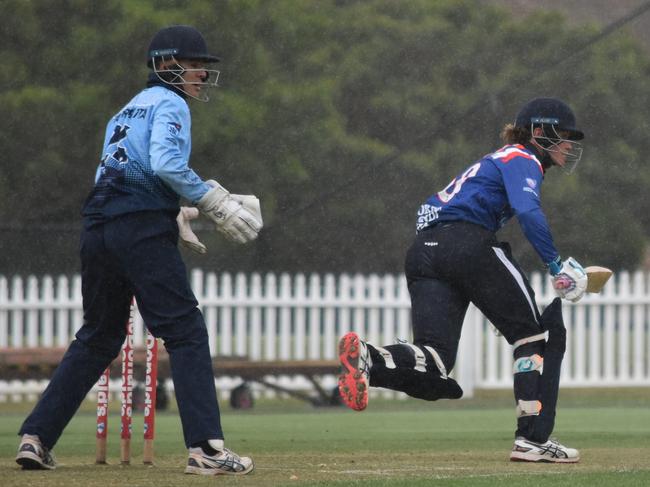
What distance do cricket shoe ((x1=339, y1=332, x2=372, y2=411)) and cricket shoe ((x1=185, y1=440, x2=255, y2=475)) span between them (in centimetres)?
69

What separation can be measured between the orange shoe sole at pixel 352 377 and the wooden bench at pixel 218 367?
288 inches

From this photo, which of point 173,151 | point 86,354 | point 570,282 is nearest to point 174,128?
point 173,151

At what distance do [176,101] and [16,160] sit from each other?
700 inches

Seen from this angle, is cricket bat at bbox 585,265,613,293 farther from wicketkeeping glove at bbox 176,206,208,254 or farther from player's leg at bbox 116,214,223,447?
player's leg at bbox 116,214,223,447

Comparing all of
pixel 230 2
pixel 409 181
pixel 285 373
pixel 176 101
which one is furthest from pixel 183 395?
pixel 409 181

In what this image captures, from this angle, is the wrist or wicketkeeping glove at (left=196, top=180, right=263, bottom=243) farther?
the wrist

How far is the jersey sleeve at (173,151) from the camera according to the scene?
6.12 m

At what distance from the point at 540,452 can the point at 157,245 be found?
2.06m

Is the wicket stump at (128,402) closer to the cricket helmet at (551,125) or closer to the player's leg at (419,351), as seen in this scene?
the player's leg at (419,351)

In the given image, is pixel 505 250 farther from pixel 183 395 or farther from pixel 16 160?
pixel 16 160

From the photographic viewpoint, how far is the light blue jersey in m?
6.19

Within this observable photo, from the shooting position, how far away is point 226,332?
52.9ft

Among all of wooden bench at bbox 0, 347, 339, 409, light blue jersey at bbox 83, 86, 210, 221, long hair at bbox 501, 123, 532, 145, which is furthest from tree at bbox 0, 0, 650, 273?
light blue jersey at bbox 83, 86, 210, 221

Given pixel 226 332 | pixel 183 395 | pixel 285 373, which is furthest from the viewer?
pixel 226 332
